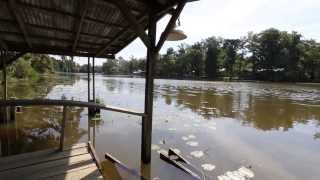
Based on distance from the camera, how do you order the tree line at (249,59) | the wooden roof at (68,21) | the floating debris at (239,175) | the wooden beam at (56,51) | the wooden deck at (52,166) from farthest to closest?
the tree line at (249,59)
the wooden beam at (56,51)
the floating debris at (239,175)
the wooden roof at (68,21)
the wooden deck at (52,166)

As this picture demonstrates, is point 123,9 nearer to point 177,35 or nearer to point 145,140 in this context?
point 177,35

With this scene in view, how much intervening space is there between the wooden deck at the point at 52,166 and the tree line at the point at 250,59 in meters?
69.8

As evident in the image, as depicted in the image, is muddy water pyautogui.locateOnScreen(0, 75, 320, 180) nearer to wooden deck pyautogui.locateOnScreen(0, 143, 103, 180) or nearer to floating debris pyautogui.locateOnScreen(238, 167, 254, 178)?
floating debris pyautogui.locateOnScreen(238, 167, 254, 178)

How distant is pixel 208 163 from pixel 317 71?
223ft

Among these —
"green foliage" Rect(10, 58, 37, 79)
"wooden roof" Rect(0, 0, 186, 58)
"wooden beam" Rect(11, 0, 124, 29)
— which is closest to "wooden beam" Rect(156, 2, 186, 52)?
"wooden roof" Rect(0, 0, 186, 58)

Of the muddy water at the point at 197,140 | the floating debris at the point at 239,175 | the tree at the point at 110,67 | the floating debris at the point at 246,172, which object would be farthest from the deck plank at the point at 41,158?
the tree at the point at 110,67

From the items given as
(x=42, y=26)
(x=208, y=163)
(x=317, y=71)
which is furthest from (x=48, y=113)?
(x=317, y=71)

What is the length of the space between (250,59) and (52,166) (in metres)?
79.3

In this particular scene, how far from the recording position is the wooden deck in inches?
125

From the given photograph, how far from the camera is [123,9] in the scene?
4164 mm

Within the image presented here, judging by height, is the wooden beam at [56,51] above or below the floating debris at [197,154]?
above

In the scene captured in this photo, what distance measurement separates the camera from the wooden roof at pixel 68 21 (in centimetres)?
440

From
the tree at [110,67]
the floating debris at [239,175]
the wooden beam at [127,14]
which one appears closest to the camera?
the wooden beam at [127,14]

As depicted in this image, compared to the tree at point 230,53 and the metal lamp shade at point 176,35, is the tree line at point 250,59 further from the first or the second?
Result: the metal lamp shade at point 176,35
